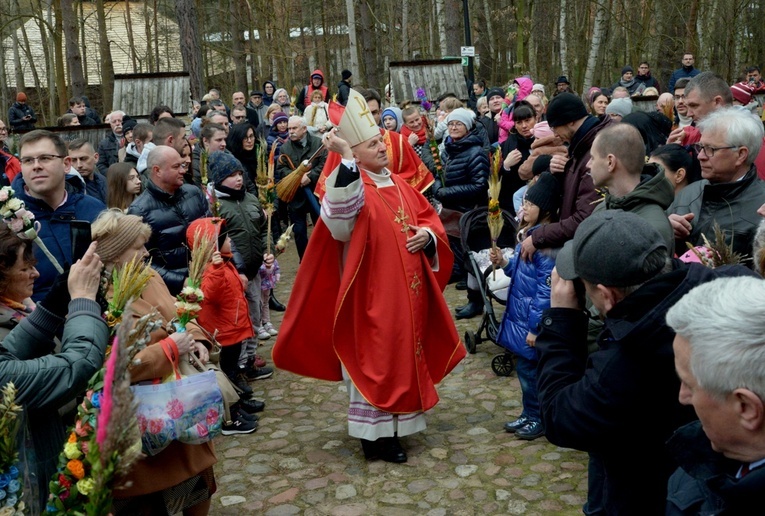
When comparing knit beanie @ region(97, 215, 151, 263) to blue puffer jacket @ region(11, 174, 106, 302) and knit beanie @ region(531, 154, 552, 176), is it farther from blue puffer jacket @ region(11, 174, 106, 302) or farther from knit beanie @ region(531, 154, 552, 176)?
knit beanie @ region(531, 154, 552, 176)

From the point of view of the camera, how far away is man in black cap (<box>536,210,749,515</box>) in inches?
99.7

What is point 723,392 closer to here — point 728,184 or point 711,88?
point 728,184

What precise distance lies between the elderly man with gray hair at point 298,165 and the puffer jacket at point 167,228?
426 cm

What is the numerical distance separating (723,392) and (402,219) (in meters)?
3.68

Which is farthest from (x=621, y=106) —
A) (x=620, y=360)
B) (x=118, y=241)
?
(x=620, y=360)

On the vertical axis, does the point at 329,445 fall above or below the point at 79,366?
below

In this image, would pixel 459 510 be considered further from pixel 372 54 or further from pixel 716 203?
pixel 372 54

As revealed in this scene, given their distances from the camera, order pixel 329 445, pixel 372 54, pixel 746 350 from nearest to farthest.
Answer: pixel 746 350 → pixel 329 445 → pixel 372 54

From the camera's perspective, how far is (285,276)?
11.2m

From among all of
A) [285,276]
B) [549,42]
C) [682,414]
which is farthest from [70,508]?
[549,42]

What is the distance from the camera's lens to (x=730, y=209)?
15.0 feet

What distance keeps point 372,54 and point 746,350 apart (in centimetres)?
2280

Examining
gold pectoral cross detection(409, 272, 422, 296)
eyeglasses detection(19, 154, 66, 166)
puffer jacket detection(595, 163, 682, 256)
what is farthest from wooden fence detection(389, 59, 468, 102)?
puffer jacket detection(595, 163, 682, 256)

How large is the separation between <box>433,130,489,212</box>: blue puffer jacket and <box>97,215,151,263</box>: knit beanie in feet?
16.8
